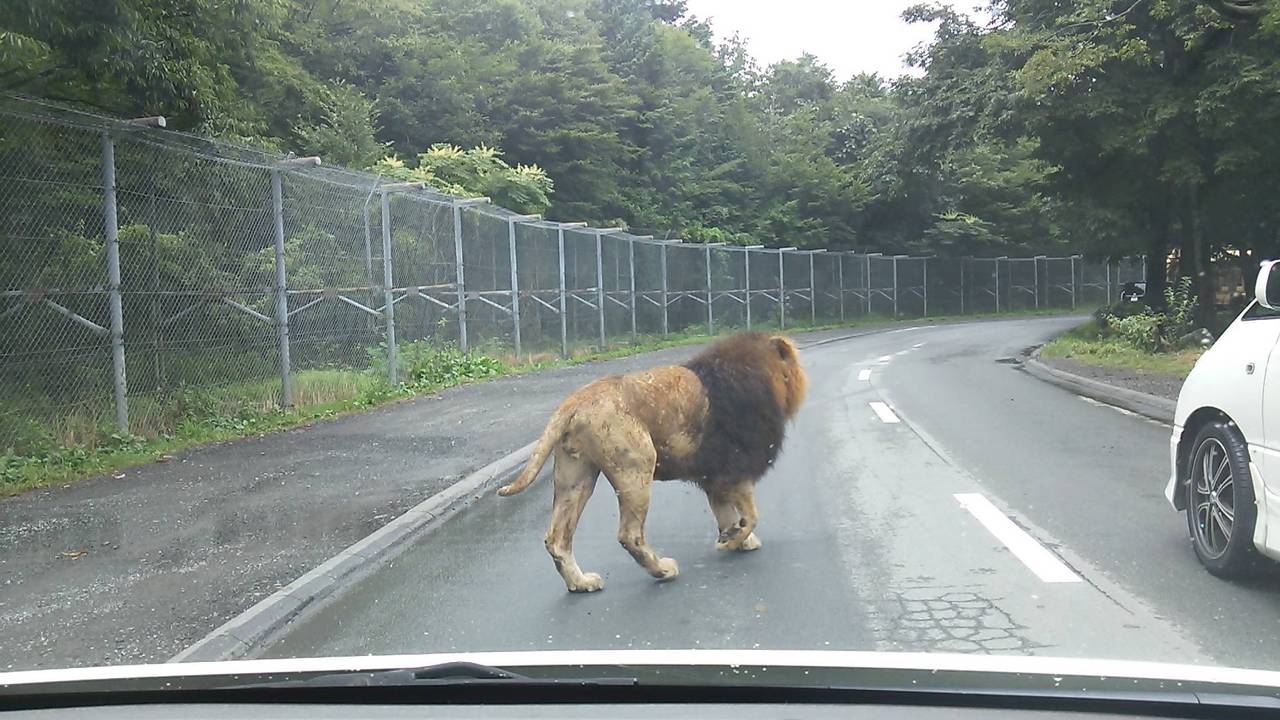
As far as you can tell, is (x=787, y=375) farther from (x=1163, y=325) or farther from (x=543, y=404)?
(x=1163, y=325)

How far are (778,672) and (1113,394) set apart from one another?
14.8 metres

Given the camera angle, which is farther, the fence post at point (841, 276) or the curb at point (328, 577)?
the fence post at point (841, 276)

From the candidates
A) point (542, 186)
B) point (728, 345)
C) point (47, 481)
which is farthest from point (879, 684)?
point (542, 186)

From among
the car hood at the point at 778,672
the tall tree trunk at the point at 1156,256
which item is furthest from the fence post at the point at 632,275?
the car hood at the point at 778,672

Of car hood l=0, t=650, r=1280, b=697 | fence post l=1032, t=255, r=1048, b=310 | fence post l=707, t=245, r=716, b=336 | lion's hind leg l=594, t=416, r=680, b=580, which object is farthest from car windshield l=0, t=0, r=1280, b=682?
fence post l=1032, t=255, r=1048, b=310

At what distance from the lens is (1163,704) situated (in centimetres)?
253

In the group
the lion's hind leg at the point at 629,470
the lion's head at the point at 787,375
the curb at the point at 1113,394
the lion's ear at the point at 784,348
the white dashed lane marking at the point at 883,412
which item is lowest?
the curb at the point at 1113,394

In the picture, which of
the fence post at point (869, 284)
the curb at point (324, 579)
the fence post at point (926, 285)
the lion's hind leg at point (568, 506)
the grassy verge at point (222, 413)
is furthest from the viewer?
the fence post at point (926, 285)

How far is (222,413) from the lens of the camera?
1188 cm

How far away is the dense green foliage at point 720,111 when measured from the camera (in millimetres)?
11508

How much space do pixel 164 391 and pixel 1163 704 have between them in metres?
10.4

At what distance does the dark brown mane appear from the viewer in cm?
618

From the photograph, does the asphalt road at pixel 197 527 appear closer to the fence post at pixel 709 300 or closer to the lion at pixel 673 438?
the lion at pixel 673 438

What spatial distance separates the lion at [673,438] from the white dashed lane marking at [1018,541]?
1561 millimetres
